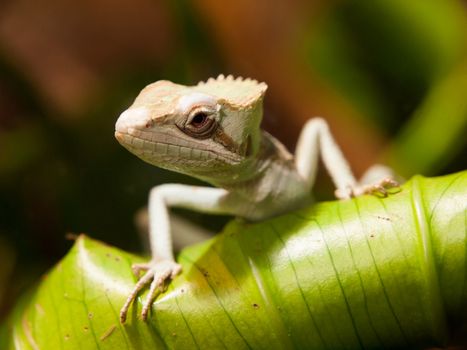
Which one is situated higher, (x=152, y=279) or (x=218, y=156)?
(x=218, y=156)

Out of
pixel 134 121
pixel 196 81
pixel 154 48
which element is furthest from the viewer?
pixel 154 48

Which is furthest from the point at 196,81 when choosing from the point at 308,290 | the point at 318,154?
the point at 308,290

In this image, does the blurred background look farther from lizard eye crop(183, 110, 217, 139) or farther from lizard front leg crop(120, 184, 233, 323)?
lizard eye crop(183, 110, 217, 139)

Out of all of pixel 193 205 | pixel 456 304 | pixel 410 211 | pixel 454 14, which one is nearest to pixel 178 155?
pixel 193 205

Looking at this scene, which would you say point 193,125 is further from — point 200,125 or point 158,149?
point 158,149

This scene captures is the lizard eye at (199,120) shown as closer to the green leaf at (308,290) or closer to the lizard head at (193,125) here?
the lizard head at (193,125)

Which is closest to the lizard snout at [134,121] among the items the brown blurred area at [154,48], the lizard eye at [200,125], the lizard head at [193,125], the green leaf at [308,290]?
the lizard head at [193,125]

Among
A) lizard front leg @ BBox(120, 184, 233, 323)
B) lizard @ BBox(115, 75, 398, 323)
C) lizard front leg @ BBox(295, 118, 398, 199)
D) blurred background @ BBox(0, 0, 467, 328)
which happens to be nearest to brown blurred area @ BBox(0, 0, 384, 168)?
blurred background @ BBox(0, 0, 467, 328)
